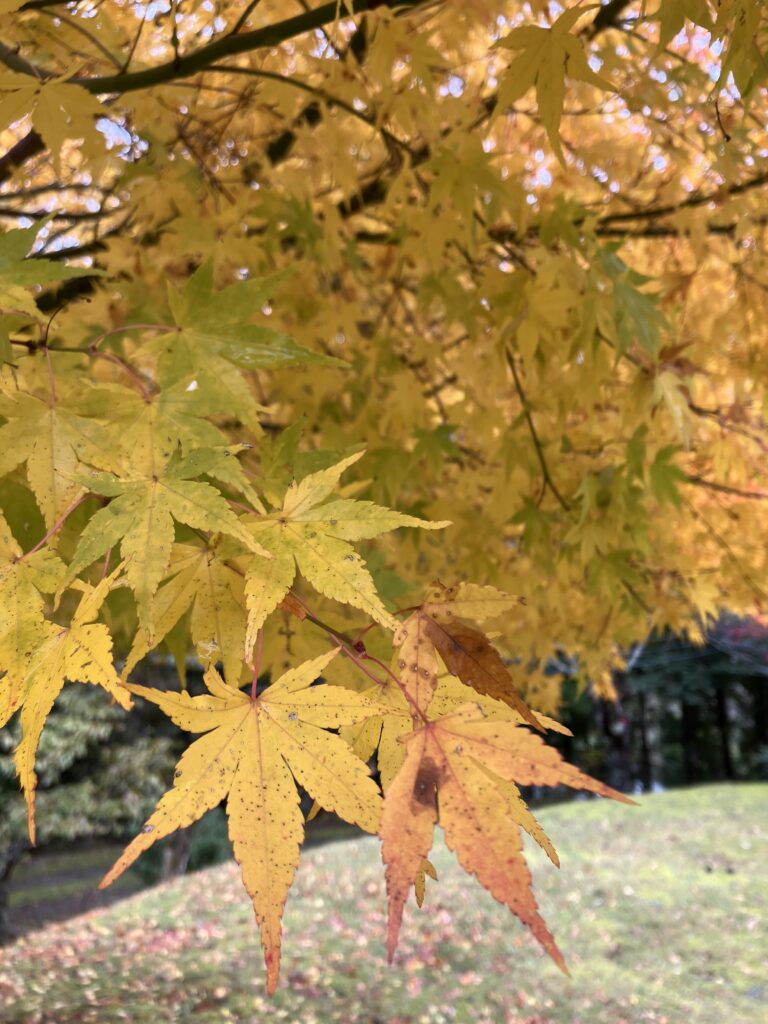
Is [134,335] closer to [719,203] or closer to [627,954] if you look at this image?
[719,203]

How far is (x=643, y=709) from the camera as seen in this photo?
18109 millimetres

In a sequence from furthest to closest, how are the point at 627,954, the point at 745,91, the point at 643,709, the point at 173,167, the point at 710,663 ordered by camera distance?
the point at 643,709 → the point at 710,663 → the point at 627,954 → the point at 173,167 → the point at 745,91

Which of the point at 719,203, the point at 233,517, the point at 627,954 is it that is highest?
the point at 719,203

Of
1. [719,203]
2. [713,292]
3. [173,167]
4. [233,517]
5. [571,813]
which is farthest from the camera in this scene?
[571,813]

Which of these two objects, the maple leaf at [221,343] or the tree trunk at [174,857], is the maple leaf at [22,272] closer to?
the maple leaf at [221,343]

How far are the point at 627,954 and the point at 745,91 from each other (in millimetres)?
5763

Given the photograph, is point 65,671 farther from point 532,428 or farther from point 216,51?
point 532,428

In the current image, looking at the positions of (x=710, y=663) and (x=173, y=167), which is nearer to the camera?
(x=173, y=167)

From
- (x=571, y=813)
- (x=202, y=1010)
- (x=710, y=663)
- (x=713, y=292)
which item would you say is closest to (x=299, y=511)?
(x=713, y=292)

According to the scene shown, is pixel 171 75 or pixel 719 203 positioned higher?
pixel 719 203

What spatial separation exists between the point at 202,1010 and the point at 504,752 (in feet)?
15.7

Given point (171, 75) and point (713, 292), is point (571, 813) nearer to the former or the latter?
point (713, 292)

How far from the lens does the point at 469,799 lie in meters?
0.57

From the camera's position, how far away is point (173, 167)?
2178 millimetres
